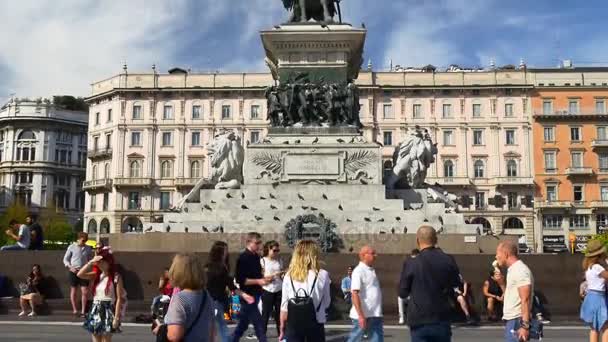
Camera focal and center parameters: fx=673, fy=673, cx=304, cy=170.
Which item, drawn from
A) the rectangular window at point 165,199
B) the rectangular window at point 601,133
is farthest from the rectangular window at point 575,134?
the rectangular window at point 165,199

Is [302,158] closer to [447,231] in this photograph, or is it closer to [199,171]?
[447,231]

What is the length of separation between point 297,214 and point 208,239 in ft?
8.76

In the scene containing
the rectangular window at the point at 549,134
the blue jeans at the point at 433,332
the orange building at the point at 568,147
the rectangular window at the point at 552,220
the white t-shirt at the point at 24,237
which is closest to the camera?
the blue jeans at the point at 433,332

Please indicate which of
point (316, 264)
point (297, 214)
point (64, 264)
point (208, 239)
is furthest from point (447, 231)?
point (316, 264)

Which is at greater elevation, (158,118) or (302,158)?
(158,118)

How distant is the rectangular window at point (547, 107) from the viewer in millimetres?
78000

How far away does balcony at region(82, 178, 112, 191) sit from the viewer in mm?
81438

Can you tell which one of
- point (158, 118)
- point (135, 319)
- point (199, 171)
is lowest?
point (135, 319)

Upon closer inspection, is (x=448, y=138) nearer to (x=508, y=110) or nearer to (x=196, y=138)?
(x=508, y=110)

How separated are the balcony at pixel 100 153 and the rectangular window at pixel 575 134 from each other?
5492cm

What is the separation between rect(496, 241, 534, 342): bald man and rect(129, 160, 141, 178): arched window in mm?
76490

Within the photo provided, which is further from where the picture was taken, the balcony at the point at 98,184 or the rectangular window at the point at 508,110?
the balcony at the point at 98,184

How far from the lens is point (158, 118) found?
81.1 m

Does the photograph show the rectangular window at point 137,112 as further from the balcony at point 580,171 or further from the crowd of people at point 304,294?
the crowd of people at point 304,294
